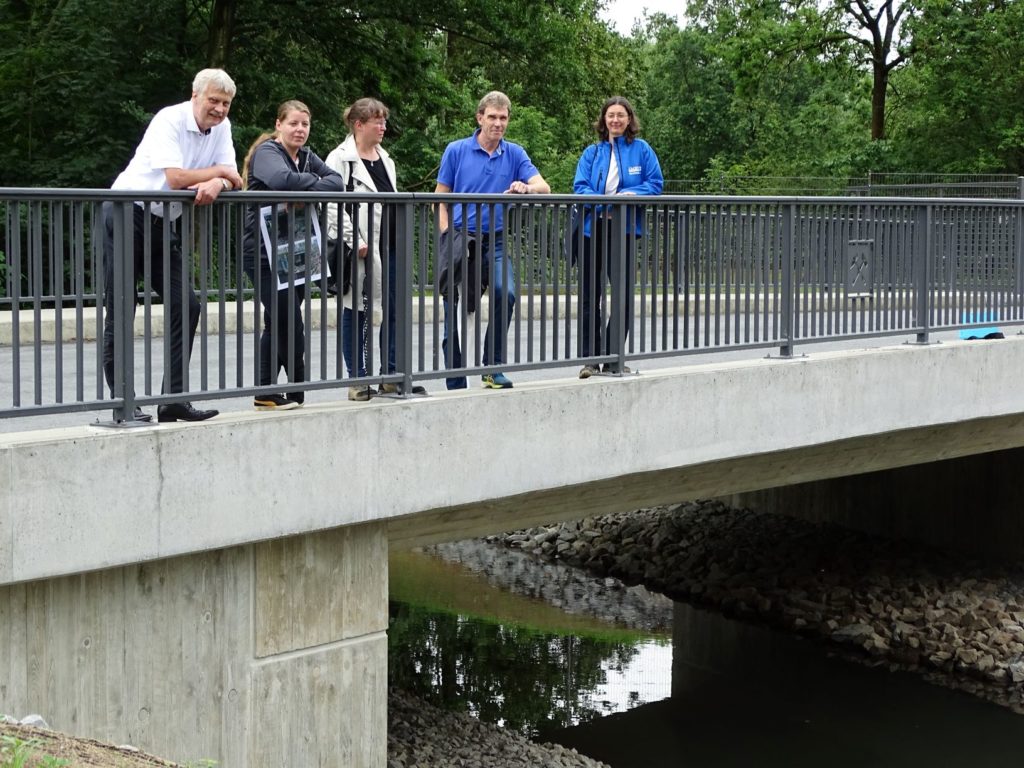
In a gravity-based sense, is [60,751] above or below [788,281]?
below

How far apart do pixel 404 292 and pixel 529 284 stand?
101 cm

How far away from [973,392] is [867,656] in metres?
4.25

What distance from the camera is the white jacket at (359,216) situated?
7.05 metres

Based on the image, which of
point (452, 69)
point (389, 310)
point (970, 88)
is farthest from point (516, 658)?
point (970, 88)

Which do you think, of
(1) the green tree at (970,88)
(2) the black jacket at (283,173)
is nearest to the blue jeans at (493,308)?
(2) the black jacket at (283,173)

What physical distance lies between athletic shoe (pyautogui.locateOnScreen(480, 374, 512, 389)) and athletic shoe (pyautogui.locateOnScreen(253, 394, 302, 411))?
4.06 feet

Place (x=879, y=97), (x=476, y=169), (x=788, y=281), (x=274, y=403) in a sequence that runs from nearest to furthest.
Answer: (x=274, y=403), (x=476, y=169), (x=788, y=281), (x=879, y=97)

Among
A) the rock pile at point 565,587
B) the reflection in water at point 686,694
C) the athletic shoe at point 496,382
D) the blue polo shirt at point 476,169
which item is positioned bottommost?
the reflection in water at point 686,694

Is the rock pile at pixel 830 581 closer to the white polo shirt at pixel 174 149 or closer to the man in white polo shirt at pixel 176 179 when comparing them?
the man in white polo shirt at pixel 176 179

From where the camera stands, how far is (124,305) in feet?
20.3

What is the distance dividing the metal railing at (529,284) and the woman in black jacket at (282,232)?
0.04m

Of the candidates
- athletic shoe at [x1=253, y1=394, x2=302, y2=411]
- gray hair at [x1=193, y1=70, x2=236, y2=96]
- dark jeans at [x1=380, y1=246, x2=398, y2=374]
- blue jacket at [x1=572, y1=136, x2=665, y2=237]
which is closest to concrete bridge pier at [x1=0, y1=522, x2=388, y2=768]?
athletic shoe at [x1=253, y1=394, x2=302, y2=411]

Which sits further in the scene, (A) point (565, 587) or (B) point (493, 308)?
(A) point (565, 587)

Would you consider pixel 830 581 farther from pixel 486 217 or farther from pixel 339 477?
pixel 339 477
